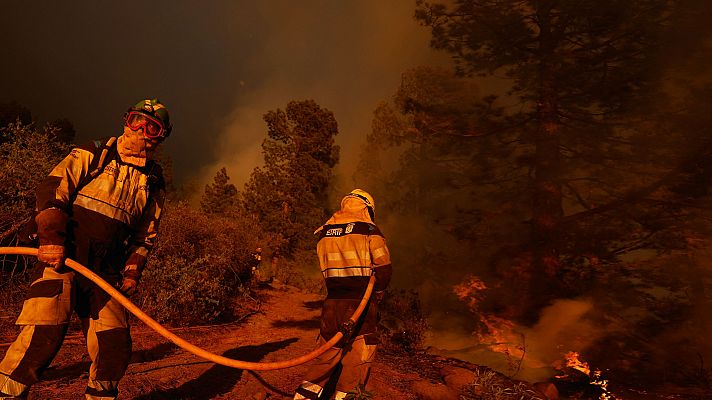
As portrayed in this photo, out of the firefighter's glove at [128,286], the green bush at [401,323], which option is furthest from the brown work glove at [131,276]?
the green bush at [401,323]

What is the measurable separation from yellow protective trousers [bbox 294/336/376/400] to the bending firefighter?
1385mm

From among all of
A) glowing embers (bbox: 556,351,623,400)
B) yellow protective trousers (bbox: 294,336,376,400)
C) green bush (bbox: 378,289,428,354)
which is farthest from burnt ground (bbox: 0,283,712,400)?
yellow protective trousers (bbox: 294,336,376,400)

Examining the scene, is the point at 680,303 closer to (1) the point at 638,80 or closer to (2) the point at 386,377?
(1) the point at 638,80

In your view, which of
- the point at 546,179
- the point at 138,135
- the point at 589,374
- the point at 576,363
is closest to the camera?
the point at 138,135

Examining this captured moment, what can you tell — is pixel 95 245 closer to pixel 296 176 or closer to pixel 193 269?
pixel 193 269

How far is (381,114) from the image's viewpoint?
792 inches

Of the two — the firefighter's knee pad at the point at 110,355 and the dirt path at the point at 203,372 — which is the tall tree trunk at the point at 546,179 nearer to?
the dirt path at the point at 203,372

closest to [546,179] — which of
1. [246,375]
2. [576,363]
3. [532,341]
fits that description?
[532,341]

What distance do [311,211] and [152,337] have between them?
17.7m

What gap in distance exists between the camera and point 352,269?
359 cm

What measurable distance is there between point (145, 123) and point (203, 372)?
3050 millimetres

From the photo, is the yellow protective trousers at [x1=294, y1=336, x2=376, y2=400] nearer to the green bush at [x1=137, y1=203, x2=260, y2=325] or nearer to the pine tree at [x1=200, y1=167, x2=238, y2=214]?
the green bush at [x1=137, y1=203, x2=260, y2=325]

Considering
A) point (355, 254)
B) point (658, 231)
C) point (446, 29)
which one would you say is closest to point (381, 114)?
point (446, 29)

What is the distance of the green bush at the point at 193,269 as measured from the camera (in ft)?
23.1
